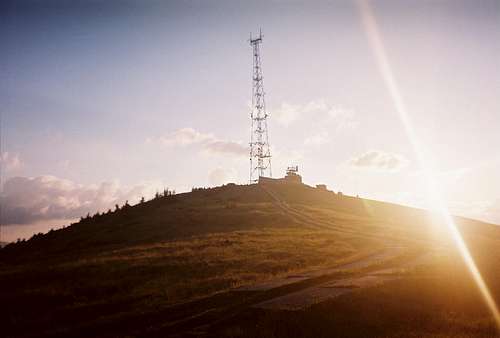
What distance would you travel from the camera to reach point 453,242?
51.9 m

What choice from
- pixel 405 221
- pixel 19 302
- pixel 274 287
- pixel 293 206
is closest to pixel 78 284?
pixel 19 302

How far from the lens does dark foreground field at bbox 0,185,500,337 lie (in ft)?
55.0

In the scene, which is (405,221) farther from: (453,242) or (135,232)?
(135,232)

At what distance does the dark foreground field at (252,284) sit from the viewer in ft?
55.0

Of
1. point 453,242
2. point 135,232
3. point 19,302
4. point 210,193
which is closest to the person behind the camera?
point 19,302

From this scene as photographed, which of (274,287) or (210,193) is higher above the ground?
(210,193)

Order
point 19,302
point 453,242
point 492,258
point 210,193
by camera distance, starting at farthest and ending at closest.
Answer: point 210,193, point 453,242, point 492,258, point 19,302

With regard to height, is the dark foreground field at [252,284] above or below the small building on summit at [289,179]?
below

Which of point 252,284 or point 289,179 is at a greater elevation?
point 289,179

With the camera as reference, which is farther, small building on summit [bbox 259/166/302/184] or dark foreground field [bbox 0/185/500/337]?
small building on summit [bbox 259/166/302/184]

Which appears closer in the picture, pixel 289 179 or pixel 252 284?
pixel 252 284

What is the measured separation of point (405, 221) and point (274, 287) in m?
57.1

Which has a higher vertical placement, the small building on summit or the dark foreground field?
the small building on summit

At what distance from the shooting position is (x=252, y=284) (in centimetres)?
2464
